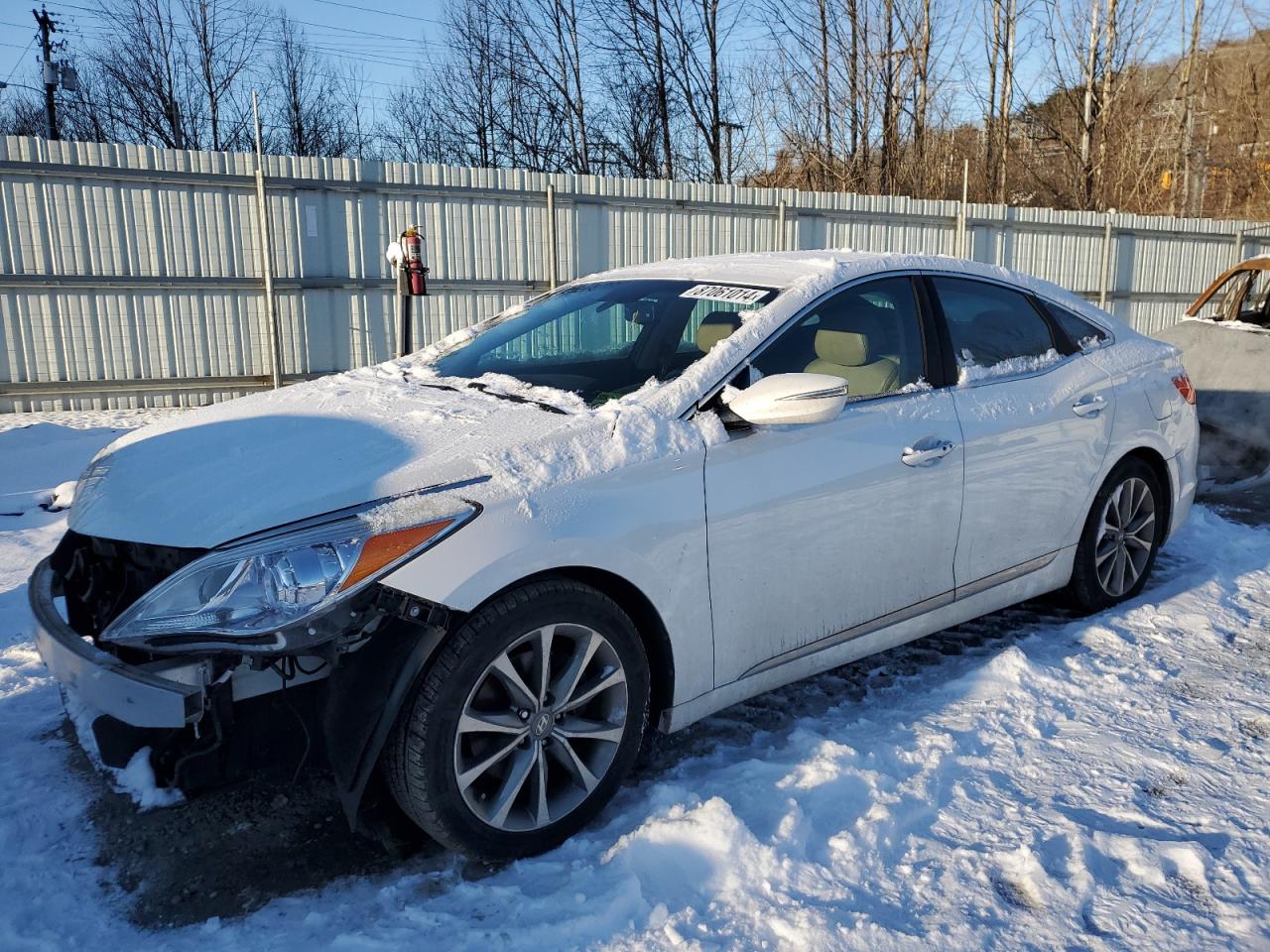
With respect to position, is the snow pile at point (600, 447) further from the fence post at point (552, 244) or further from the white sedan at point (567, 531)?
the fence post at point (552, 244)

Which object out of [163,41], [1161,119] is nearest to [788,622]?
[1161,119]

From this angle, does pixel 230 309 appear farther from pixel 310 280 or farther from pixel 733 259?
pixel 733 259

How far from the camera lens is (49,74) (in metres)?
28.0

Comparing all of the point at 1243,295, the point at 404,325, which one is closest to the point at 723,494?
the point at 404,325

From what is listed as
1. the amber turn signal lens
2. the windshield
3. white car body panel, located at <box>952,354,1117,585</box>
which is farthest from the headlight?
white car body panel, located at <box>952,354,1117,585</box>

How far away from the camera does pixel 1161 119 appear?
81.8 feet

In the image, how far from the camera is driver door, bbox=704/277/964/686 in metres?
2.97

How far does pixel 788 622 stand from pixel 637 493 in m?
0.76

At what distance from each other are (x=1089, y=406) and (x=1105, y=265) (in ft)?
47.1

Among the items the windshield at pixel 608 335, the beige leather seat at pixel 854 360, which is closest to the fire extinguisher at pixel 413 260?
the windshield at pixel 608 335

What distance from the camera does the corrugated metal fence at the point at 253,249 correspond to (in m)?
9.57

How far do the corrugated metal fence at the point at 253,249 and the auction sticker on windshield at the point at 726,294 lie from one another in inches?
317

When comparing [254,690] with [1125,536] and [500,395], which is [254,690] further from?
[1125,536]

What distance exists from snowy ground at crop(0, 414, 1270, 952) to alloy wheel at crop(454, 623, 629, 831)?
0.17 m
